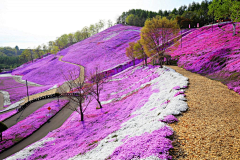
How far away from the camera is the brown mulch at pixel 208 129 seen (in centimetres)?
757

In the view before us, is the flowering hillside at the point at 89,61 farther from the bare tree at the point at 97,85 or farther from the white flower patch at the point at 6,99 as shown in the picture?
the white flower patch at the point at 6,99

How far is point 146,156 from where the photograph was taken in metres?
7.50

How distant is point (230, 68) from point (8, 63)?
703 ft

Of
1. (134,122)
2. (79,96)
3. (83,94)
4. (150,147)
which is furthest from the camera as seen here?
(83,94)

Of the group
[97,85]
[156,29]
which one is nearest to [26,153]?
[97,85]

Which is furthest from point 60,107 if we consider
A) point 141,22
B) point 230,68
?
point 141,22

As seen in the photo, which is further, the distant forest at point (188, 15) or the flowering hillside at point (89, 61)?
the distant forest at point (188, 15)

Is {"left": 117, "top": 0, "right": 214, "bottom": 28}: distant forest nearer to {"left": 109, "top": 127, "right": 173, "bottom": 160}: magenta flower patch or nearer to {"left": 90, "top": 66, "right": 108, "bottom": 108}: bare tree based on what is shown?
{"left": 90, "top": 66, "right": 108, "bottom": 108}: bare tree

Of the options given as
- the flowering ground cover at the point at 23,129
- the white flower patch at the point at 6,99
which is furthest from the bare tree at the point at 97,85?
the white flower patch at the point at 6,99

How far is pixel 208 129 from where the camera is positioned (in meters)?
9.63

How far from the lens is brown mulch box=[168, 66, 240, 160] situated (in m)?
7.57

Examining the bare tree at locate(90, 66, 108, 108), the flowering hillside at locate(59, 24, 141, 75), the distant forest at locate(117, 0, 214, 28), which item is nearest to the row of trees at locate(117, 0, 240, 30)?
the distant forest at locate(117, 0, 214, 28)

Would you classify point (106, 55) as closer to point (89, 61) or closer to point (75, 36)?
point (89, 61)

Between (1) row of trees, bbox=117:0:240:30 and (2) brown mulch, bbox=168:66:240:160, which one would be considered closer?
(2) brown mulch, bbox=168:66:240:160
